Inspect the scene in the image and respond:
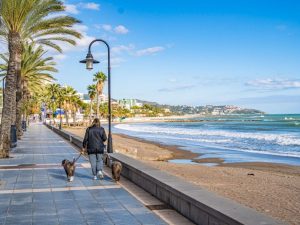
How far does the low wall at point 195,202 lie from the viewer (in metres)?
4.31

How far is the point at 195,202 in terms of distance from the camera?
535 centimetres

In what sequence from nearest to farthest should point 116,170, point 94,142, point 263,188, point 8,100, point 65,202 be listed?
point 65,202 → point 116,170 → point 94,142 → point 263,188 → point 8,100

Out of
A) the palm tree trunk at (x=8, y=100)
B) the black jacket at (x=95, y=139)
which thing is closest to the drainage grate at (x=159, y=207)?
the black jacket at (x=95, y=139)

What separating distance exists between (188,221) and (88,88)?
8193 cm

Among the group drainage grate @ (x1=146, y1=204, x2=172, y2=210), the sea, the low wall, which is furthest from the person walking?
the sea

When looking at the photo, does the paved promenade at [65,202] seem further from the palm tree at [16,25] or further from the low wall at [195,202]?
the palm tree at [16,25]

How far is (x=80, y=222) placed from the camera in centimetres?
560

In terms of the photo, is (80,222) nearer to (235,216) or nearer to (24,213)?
(24,213)

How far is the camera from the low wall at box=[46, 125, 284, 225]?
431cm

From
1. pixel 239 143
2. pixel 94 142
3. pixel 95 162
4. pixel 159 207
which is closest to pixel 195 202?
pixel 159 207

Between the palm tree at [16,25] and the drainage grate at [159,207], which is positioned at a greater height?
the palm tree at [16,25]

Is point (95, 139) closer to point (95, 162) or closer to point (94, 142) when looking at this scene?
point (94, 142)

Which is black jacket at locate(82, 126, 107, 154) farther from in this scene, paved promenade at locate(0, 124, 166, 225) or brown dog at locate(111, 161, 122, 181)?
paved promenade at locate(0, 124, 166, 225)

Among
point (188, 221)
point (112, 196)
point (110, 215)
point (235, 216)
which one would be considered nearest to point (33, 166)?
point (112, 196)
